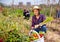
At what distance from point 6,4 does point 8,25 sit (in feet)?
10.8

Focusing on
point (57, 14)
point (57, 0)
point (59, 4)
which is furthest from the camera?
point (57, 14)

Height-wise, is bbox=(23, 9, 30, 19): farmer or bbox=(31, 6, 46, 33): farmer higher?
bbox=(31, 6, 46, 33): farmer

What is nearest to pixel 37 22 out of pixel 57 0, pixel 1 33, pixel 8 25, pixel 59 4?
pixel 8 25

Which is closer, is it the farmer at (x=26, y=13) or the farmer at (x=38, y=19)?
the farmer at (x=38, y=19)

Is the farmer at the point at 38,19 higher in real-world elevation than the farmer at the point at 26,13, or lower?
higher

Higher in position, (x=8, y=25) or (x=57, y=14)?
(x=8, y=25)

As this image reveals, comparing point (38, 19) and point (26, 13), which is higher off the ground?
point (38, 19)

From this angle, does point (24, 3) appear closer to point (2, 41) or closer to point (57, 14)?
point (57, 14)

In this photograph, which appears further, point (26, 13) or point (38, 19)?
point (26, 13)

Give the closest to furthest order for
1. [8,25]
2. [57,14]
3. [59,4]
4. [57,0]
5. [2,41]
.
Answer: [2,41] < [8,25] < [57,0] < [59,4] < [57,14]

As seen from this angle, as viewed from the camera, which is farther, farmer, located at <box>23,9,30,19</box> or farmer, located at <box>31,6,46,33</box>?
farmer, located at <box>23,9,30,19</box>

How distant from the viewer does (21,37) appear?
3.63 m

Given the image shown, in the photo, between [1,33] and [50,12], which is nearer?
[1,33]

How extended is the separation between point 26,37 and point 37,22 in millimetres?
768
